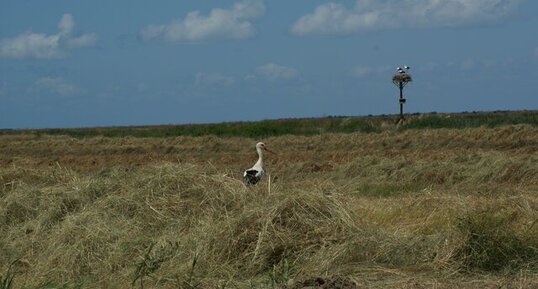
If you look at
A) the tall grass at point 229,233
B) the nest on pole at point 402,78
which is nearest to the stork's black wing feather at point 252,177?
the tall grass at point 229,233

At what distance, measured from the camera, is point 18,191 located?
1346 centimetres

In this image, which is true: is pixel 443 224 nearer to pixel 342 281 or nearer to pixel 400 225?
pixel 400 225

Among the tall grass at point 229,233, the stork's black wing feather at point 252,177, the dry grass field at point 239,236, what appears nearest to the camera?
the dry grass field at point 239,236

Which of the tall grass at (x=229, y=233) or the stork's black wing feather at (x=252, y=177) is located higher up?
the stork's black wing feather at (x=252, y=177)

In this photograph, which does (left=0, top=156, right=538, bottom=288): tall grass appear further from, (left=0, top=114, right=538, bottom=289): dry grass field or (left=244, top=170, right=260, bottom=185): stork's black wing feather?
(left=244, top=170, right=260, bottom=185): stork's black wing feather

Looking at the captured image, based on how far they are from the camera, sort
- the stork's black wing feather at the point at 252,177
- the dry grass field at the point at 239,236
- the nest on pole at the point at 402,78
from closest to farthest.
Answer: the dry grass field at the point at 239,236, the stork's black wing feather at the point at 252,177, the nest on pole at the point at 402,78

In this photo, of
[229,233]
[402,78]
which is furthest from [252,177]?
[402,78]

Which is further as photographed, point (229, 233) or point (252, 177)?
point (252, 177)

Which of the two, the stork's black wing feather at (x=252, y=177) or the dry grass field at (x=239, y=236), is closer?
the dry grass field at (x=239, y=236)

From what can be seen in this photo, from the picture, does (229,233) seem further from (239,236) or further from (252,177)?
(252,177)

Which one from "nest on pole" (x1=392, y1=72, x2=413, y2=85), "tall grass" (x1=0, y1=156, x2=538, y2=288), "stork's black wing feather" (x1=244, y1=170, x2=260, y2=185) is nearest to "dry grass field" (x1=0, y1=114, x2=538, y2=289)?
"tall grass" (x1=0, y1=156, x2=538, y2=288)

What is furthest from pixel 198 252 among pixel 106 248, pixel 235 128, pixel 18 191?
pixel 235 128

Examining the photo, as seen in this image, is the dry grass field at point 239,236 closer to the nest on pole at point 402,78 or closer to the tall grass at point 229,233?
the tall grass at point 229,233

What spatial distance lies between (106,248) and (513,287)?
470 cm
